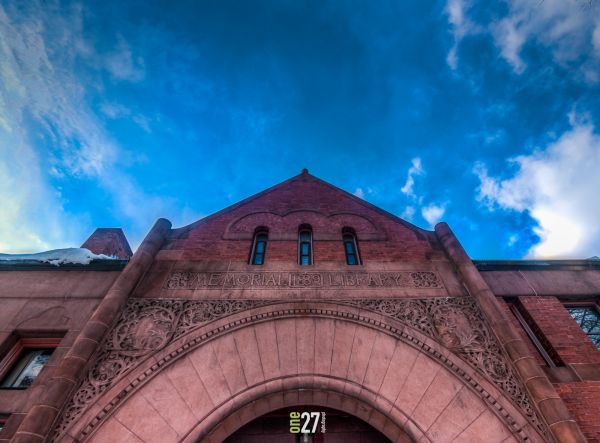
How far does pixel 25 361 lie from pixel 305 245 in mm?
5672

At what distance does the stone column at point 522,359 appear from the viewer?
407cm

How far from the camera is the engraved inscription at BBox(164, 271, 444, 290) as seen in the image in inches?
238

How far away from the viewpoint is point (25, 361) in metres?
5.24

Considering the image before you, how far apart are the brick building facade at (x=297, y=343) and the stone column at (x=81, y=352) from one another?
0.07 ft

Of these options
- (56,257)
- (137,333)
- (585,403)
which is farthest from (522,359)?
(56,257)

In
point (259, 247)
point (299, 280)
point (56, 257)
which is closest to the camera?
point (299, 280)

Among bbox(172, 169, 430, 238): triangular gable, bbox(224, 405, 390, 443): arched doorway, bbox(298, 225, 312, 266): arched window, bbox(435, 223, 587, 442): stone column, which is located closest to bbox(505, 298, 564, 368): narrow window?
bbox(435, 223, 587, 442): stone column

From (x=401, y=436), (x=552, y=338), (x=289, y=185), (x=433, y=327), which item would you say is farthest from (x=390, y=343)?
(x=289, y=185)

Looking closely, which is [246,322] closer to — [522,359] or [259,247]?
[259,247]

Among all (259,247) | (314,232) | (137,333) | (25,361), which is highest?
(314,232)

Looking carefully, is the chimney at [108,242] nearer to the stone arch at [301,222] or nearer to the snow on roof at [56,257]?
the snow on roof at [56,257]

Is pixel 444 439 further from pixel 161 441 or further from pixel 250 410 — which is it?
pixel 161 441

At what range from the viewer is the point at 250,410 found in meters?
4.68

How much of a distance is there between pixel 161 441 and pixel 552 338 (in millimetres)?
6739
